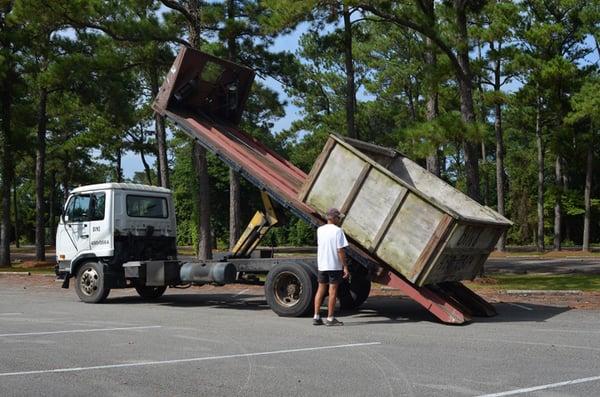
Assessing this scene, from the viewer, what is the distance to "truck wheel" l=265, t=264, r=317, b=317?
1177cm

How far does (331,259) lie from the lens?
10.9m

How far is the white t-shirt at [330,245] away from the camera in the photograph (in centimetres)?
1073

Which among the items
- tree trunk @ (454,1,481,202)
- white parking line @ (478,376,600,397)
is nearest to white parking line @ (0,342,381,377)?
white parking line @ (478,376,600,397)

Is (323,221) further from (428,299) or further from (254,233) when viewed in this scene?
(254,233)

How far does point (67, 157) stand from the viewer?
48.8m

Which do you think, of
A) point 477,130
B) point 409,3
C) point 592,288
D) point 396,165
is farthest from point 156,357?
point 409,3

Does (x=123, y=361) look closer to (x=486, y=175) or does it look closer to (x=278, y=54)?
(x=278, y=54)

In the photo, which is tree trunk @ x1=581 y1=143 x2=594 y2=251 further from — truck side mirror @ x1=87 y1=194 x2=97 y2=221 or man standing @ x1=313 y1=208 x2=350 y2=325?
man standing @ x1=313 y1=208 x2=350 y2=325

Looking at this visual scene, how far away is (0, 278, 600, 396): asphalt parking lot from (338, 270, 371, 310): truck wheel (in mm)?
377

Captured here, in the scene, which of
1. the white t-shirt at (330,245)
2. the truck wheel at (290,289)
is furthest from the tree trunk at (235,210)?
the white t-shirt at (330,245)

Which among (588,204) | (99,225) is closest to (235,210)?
(99,225)

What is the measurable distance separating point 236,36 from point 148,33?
3.34 m

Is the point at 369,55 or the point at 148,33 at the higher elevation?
the point at 369,55

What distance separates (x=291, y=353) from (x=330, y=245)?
268cm
